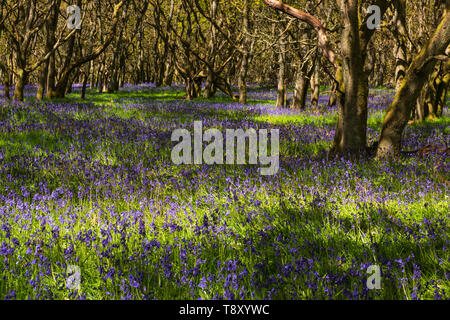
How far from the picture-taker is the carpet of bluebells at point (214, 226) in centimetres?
241

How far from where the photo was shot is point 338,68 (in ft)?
20.4

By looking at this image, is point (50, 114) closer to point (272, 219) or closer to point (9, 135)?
point (9, 135)

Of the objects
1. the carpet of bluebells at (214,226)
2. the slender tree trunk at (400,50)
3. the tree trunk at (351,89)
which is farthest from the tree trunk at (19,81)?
the slender tree trunk at (400,50)

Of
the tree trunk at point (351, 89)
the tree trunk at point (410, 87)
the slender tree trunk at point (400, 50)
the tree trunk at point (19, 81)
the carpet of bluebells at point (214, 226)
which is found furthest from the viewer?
the tree trunk at point (19, 81)

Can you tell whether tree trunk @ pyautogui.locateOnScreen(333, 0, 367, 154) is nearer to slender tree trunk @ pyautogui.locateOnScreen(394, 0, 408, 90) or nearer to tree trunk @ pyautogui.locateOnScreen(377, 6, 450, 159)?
tree trunk @ pyautogui.locateOnScreen(377, 6, 450, 159)

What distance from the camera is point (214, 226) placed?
3.30 metres

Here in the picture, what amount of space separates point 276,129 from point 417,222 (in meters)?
5.11

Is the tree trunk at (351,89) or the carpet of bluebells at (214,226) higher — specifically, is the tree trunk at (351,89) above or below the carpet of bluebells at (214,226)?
above

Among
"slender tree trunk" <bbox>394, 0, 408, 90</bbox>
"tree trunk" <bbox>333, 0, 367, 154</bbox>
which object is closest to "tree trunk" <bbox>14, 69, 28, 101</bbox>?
"tree trunk" <bbox>333, 0, 367, 154</bbox>

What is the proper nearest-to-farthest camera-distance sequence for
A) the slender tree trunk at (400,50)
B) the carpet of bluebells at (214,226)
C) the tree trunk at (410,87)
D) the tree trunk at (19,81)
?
the carpet of bluebells at (214,226) → the tree trunk at (410,87) → the slender tree trunk at (400,50) → the tree trunk at (19,81)

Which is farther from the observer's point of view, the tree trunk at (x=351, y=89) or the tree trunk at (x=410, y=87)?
the tree trunk at (x=351, y=89)

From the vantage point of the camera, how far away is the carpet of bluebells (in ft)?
7.90

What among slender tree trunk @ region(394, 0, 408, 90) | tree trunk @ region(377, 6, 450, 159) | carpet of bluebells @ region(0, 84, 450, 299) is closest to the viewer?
carpet of bluebells @ region(0, 84, 450, 299)

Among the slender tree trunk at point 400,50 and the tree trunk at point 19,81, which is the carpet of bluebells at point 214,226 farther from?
the tree trunk at point 19,81
